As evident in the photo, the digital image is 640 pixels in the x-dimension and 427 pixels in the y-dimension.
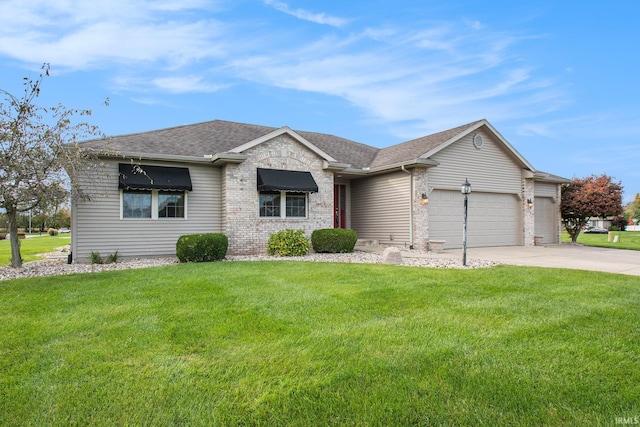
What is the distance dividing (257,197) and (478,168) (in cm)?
1022

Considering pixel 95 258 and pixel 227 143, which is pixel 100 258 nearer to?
pixel 95 258

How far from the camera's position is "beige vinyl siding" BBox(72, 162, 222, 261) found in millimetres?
11836

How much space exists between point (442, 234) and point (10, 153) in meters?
14.9

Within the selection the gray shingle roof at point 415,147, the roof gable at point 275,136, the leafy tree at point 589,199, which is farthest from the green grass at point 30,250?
the leafy tree at point 589,199

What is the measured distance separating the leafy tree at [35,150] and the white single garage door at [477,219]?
12.9m

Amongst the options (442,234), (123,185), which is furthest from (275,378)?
(442,234)

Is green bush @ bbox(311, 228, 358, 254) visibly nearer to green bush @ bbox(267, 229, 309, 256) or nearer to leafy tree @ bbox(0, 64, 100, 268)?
green bush @ bbox(267, 229, 309, 256)

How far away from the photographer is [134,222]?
12.5 meters

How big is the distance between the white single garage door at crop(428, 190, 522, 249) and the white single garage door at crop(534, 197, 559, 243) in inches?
108

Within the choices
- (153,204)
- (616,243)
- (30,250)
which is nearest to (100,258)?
(153,204)

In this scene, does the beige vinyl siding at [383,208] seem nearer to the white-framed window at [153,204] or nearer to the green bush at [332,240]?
the green bush at [332,240]

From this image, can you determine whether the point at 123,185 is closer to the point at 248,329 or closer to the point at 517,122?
the point at 248,329

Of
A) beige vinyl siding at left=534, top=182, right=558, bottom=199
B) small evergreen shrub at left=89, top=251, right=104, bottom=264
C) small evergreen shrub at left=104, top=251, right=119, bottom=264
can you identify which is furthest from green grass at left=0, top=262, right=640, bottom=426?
beige vinyl siding at left=534, top=182, right=558, bottom=199

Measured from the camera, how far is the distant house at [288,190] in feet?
40.2
